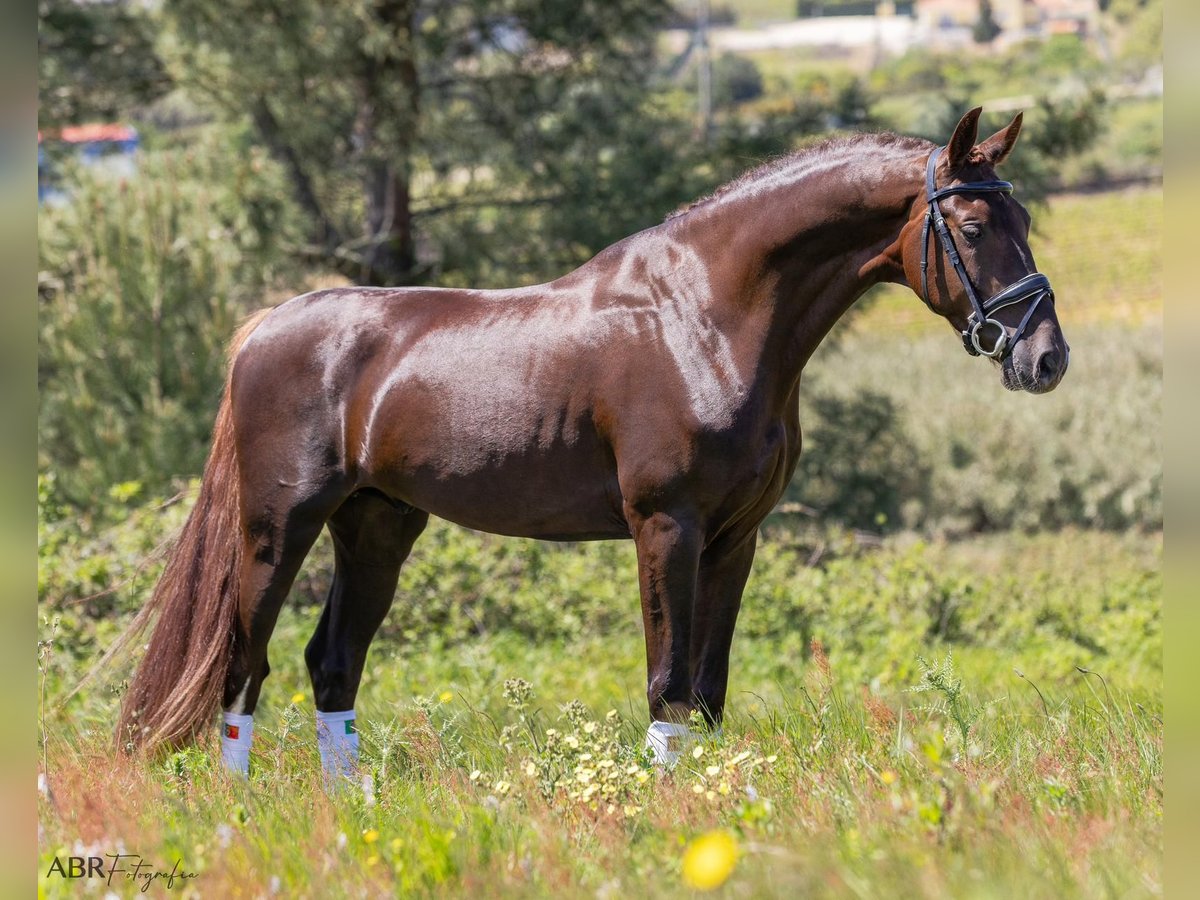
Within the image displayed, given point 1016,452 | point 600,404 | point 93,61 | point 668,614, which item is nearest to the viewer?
point 668,614

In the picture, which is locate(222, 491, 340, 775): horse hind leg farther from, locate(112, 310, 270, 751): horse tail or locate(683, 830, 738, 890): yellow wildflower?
locate(683, 830, 738, 890): yellow wildflower

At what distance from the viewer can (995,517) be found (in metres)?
15.0

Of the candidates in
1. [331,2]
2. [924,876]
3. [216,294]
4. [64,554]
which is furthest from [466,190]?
[924,876]

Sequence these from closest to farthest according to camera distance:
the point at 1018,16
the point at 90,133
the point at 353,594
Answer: the point at 353,594 → the point at 90,133 → the point at 1018,16

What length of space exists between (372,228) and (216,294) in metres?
1.95

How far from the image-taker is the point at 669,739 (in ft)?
12.0

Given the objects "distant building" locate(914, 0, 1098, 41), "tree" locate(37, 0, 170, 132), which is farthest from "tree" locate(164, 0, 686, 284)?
"distant building" locate(914, 0, 1098, 41)

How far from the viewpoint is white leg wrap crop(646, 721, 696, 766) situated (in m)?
3.63

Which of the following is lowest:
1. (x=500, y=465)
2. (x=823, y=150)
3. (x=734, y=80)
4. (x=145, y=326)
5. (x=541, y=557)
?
(x=541, y=557)

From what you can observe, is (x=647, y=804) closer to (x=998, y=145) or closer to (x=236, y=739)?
(x=236, y=739)

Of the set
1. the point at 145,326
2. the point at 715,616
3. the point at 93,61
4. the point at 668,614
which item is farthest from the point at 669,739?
the point at 93,61

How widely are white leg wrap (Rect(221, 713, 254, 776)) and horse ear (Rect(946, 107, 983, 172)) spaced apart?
2.86 m

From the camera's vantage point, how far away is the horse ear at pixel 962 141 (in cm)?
333

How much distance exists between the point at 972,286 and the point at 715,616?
4.23 ft
